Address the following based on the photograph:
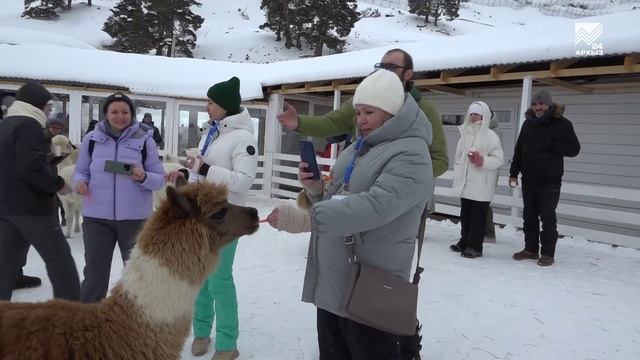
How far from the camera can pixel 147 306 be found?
6.49ft

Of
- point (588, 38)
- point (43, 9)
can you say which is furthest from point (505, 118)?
point (43, 9)

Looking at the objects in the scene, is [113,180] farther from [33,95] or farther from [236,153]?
[236,153]

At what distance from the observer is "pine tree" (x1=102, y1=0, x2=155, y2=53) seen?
35906 millimetres

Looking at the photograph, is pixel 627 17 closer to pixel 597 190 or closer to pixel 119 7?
pixel 597 190

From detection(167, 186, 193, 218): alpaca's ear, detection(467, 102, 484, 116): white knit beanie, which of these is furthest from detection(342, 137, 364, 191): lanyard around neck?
detection(467, 102, 484, 116): white knit beanie

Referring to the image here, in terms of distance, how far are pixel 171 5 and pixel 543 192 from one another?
128 feet

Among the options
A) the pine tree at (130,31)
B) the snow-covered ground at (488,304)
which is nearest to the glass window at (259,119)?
the snow-covered ground at (488,304)

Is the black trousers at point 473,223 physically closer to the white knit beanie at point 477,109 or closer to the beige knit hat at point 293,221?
the white knit beanie at point 477,109

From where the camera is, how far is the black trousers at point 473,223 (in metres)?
6.36

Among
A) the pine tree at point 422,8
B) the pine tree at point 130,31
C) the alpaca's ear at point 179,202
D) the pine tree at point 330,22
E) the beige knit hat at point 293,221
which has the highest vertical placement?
the pine tree at point 422,8

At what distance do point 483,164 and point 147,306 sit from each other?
5.40 m

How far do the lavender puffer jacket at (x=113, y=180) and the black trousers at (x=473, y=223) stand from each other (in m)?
4.43

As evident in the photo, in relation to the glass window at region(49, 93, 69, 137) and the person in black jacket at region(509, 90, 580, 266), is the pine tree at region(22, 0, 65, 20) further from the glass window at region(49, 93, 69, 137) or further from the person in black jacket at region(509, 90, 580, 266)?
the person in black jacket at region(509, 90, 580, 266)

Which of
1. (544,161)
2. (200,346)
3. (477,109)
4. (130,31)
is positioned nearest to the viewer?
(200,346)
